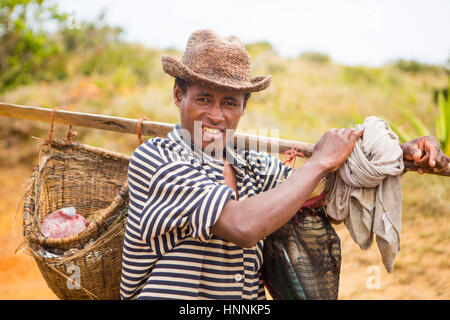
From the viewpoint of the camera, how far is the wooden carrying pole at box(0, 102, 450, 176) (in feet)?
6.45

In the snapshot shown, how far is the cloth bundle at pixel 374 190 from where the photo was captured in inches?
64.0

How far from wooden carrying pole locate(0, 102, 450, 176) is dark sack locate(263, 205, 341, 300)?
37 centimetres

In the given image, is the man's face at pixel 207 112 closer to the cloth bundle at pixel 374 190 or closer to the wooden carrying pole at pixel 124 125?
the wooden carrying pole at pixel 124 125

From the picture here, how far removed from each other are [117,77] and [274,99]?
4399mm

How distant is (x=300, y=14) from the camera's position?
14.3 metres

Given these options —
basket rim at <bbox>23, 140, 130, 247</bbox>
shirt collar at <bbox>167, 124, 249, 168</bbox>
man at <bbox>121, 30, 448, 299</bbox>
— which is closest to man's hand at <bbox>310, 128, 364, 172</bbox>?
man at <bbox>121, 30, 448, 299</bbox>

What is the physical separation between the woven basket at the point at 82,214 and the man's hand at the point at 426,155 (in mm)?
1632

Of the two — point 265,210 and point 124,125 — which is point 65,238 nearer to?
point 124,125

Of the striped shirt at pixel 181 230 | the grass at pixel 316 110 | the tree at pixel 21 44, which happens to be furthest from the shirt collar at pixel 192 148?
the tree at pixel 21 44

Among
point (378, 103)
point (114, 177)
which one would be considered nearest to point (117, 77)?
point (378, 103)

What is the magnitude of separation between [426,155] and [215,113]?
0.95 meters

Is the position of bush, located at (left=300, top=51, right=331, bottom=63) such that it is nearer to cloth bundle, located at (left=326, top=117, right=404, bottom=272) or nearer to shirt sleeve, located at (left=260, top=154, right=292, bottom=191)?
shirt sleeve, located at (left=260, top=154, right=292, bottom=191)
